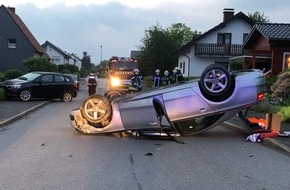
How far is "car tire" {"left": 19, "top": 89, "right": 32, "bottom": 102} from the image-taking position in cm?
2186

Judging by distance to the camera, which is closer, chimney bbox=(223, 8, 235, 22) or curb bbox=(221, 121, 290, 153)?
curb bbox=(221, 121, 290, 153)

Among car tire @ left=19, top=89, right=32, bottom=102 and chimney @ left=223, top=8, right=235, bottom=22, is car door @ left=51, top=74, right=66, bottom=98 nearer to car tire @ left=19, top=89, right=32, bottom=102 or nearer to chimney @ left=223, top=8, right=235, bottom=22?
car tire @ left=19, top=89, right=32, bottom=102

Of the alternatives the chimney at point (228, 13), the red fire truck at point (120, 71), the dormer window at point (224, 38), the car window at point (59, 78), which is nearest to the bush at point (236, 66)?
the red fire truck at point (120, 71)

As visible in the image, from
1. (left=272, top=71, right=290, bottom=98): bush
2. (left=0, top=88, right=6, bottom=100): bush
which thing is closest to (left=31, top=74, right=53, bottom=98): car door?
(left=0, top=88, right=6, bottom=100): bush

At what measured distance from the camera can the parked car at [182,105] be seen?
10.1m

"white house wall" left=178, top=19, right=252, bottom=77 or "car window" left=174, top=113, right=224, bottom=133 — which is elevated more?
"white house wall" left=178, top=19, right=252, bottom=77

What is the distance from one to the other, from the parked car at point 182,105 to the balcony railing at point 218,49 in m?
37.7

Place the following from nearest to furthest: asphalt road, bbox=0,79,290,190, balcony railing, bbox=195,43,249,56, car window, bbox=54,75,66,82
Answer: asphalt road, bbox=0,79,290,190
car window, bbox=54,75,66,82
balcony railing, bbox=195,43,249,56

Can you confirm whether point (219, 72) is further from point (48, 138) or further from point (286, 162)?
point (48, 138)

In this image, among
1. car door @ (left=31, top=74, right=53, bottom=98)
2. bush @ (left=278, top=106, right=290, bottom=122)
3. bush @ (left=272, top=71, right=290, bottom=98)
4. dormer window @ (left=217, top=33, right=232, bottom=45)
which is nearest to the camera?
bush @ (left=278, top=106, right=290, bottom=122)

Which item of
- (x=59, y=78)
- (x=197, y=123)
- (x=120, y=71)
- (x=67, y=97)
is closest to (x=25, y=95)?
(x=59, y=78)

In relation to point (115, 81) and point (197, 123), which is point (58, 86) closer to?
point (115, 81)

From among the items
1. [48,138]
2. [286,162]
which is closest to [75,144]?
[48,138]

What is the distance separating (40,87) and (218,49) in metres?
29.0
